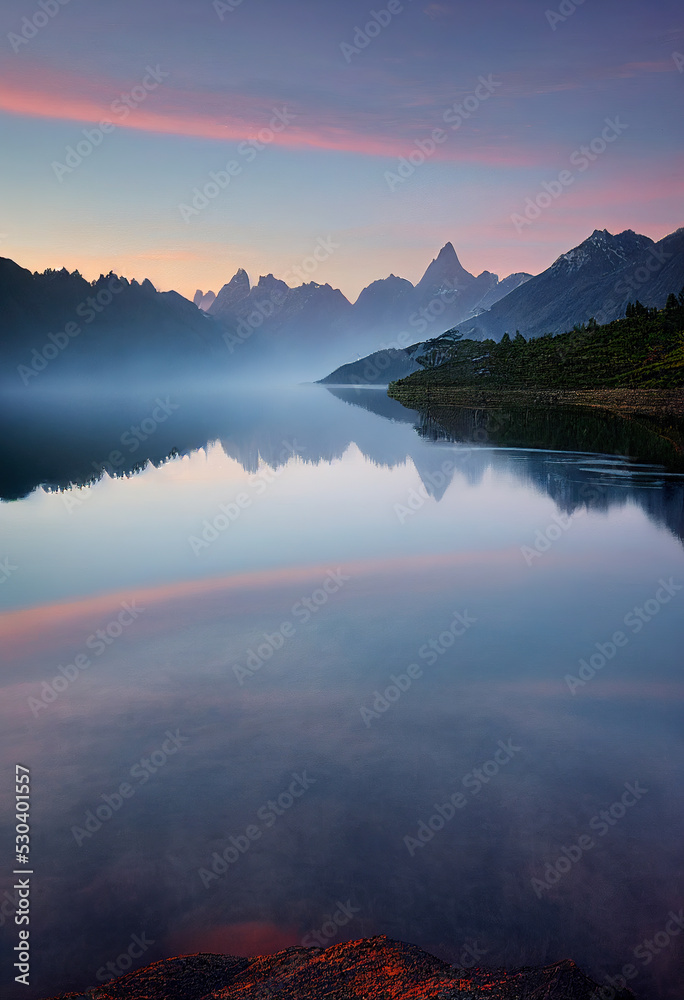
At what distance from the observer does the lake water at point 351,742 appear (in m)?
6.63

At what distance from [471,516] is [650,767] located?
18.2 m

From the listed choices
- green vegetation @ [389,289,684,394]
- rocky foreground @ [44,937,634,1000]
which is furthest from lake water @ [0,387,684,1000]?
green vegetation @ [389,289,684,394]

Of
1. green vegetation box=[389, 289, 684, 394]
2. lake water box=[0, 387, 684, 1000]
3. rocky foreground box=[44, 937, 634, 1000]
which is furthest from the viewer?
green vegetation box=[389, 289, 684, 394]

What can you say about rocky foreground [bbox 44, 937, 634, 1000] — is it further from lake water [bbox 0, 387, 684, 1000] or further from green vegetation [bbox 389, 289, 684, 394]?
green vegetation [bbox 389, 289, 684, 394]

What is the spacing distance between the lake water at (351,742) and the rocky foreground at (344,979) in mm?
254

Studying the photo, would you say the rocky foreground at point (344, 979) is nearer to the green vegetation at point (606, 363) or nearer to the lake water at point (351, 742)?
the lake water at point (351, 742)

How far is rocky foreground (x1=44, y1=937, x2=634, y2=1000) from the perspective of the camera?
18.2ft

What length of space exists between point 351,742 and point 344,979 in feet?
13.7

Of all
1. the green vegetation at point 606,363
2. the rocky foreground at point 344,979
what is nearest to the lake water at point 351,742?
the rocky foreground at point 344,979

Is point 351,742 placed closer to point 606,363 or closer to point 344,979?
point 344,979

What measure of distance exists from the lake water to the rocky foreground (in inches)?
10.0

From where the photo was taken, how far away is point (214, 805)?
8.44 m

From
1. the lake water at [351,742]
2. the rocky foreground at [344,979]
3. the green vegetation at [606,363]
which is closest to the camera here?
the rocky foreground at [344,979]

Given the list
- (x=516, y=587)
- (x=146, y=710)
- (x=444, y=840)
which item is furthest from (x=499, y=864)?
(x=516, y=587)
